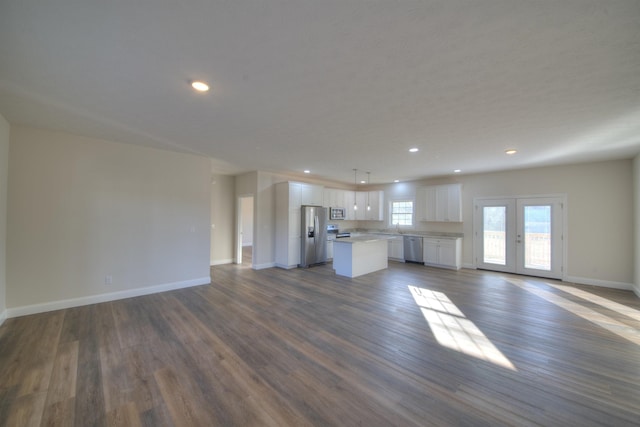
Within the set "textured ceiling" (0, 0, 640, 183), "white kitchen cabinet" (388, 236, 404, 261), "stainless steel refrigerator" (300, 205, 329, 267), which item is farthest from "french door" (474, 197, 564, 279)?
"stainless steel refrigerator" (300, 205, 329, 267)

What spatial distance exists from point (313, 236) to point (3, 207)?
5.76 m

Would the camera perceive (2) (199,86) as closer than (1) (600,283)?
Yes

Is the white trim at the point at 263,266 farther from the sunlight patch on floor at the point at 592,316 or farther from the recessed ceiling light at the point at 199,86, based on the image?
the sunlight patch on floor at the point at 592,316

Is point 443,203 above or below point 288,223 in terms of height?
above

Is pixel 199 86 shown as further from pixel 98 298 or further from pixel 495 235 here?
pixel 495 235

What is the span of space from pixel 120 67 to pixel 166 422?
2.83 metres

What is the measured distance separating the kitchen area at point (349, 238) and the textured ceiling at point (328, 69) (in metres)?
3.18

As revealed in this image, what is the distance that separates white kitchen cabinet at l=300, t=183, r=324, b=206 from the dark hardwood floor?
346 centimetres

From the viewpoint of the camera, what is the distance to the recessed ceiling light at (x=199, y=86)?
7.55 feet

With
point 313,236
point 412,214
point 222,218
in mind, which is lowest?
point 313,236

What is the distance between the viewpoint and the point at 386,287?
17.1 ft

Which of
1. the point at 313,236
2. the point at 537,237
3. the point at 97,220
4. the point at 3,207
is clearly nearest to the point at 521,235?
the point at 537,237

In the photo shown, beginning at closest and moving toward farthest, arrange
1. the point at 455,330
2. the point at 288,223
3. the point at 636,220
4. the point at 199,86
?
the point at 199,86 → the point at 455,330 → the point at 636,220 → the point at 288,223

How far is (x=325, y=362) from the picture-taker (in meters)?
2.55
